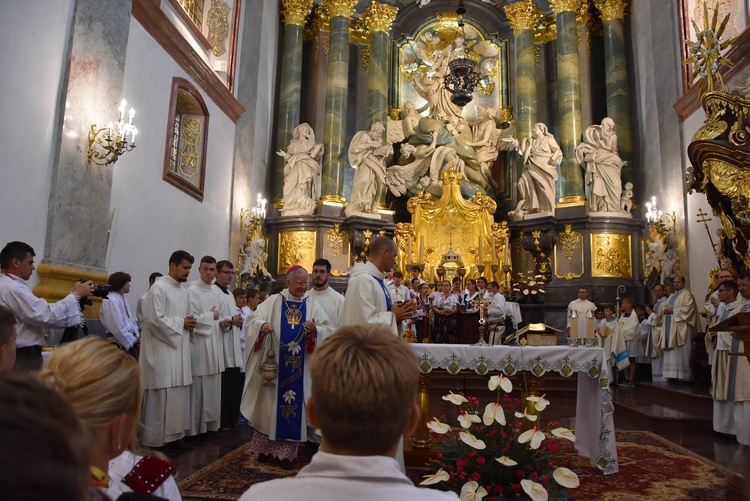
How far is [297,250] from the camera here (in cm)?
1363

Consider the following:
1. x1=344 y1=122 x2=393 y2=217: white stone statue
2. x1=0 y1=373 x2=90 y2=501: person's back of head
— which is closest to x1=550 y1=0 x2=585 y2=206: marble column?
x1=344 y1=122 x2=393 y2=217: white stone statue

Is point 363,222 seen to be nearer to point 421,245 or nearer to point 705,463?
point 421,245

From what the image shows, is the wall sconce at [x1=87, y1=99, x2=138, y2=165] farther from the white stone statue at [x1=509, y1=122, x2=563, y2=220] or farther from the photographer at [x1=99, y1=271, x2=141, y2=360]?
the white stone statue at [x1=509, y1=122, x2=563, y2=220]

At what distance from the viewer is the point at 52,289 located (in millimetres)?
5836

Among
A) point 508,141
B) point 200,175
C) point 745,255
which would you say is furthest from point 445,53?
point 745,255

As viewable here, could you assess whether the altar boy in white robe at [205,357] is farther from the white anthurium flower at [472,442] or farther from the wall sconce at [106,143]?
the white anthurium flower at [472,442]

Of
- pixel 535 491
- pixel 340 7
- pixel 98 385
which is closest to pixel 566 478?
pixel 535 491

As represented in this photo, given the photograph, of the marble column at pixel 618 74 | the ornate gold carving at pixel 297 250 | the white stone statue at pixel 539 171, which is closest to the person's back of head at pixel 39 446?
the ornate gold carving at pixel 297 250

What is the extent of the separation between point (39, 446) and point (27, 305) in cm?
427

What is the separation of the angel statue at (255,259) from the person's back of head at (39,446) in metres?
11.8

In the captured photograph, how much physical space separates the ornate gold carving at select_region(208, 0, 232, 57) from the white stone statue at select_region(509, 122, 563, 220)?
23.7 ft

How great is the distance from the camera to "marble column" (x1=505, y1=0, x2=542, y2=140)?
1498 cm

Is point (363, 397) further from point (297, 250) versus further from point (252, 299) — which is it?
point (297, 250)

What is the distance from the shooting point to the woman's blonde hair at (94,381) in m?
1.36
